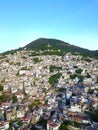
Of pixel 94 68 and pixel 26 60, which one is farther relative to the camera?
pixel 26 60

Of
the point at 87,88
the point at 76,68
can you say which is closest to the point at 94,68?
the point at 76,68

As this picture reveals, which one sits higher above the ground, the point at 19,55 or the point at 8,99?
Result: the point at 19,55

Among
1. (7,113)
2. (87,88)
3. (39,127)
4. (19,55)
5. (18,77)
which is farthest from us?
(19,55)

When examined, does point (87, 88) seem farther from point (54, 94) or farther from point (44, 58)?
point (44, 58)

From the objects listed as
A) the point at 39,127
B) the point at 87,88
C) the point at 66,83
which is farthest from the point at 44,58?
the point at 39,127

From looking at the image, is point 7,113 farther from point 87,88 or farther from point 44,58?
point 44,58

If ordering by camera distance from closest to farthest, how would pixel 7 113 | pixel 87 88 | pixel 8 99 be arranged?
pixel 7 113, pixel 8 99, pixel 87 88
